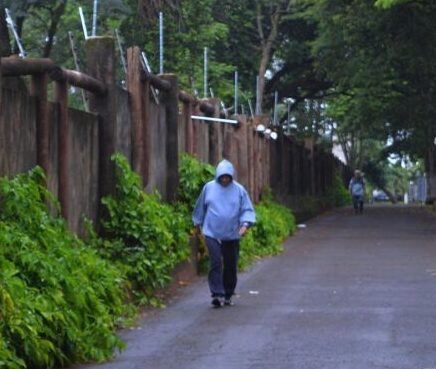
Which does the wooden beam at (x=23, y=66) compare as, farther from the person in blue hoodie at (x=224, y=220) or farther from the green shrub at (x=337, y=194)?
the green shrub at (x=337, y=194)

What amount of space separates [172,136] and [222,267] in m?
4.87

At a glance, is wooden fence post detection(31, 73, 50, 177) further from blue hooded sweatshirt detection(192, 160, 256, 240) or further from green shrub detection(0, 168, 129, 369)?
blue hooded sweatshirt detection(192, 160, 256, 240)

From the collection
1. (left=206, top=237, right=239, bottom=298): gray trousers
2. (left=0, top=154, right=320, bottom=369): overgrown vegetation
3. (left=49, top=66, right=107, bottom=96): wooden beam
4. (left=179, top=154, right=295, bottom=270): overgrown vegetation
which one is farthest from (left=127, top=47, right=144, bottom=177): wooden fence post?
(left=206, top=237, right=239, bottom=298): gray trousers

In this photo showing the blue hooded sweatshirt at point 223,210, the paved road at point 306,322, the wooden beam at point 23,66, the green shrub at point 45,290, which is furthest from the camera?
the blue hooded sweatshirt at point 223,210

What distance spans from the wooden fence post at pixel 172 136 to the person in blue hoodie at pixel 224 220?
4.06m

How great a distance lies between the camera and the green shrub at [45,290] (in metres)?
8.95

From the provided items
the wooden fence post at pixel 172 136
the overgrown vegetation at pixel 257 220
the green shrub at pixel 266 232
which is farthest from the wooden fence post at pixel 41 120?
the green shrub at pixel 266 232

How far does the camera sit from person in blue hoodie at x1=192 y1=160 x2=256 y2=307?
1410 centimetres

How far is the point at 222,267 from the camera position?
46.6ft

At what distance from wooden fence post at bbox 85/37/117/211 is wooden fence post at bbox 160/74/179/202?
3.78 m

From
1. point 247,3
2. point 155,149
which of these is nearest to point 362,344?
point 155,149

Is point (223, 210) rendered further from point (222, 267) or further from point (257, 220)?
point (257, 220)

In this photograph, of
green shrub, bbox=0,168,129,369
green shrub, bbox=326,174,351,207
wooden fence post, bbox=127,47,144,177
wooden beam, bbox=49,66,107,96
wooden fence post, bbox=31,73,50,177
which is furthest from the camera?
green shrub, bbox=326,174,351,207

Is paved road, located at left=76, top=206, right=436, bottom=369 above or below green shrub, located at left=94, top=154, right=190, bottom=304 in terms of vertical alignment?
below
